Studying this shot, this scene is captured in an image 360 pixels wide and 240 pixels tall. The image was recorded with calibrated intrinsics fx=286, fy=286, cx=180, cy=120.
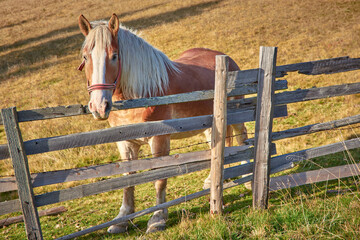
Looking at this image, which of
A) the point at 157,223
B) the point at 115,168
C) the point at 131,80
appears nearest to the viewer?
the point at 115,168

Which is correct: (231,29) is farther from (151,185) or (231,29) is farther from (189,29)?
(151,185)

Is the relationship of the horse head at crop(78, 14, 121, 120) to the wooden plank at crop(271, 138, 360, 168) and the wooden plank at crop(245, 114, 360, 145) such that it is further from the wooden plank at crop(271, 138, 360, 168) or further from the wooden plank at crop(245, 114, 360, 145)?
the wooden plank at crop(271, 138, 360, 168)

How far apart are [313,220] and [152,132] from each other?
2.18 meters

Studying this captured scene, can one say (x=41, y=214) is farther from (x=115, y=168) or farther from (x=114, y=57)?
(x=114, y=57)

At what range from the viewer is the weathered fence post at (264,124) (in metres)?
3.77

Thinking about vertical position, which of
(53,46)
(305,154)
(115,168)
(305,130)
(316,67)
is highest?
(53,46)

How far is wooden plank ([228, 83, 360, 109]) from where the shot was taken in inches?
158

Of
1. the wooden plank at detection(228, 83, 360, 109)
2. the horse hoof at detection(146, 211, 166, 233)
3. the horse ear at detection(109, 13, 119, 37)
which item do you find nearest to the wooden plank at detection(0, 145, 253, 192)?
the wooden plank at detection(228, 83, 360, 109)

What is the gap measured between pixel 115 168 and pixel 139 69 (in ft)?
4.77

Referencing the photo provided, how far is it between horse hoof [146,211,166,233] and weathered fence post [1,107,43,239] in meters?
1.52

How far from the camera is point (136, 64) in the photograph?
411cm

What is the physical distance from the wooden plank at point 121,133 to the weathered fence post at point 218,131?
0.17 m

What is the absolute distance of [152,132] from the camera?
3.65m

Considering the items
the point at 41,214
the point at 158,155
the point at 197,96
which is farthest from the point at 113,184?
the point at 41,214
